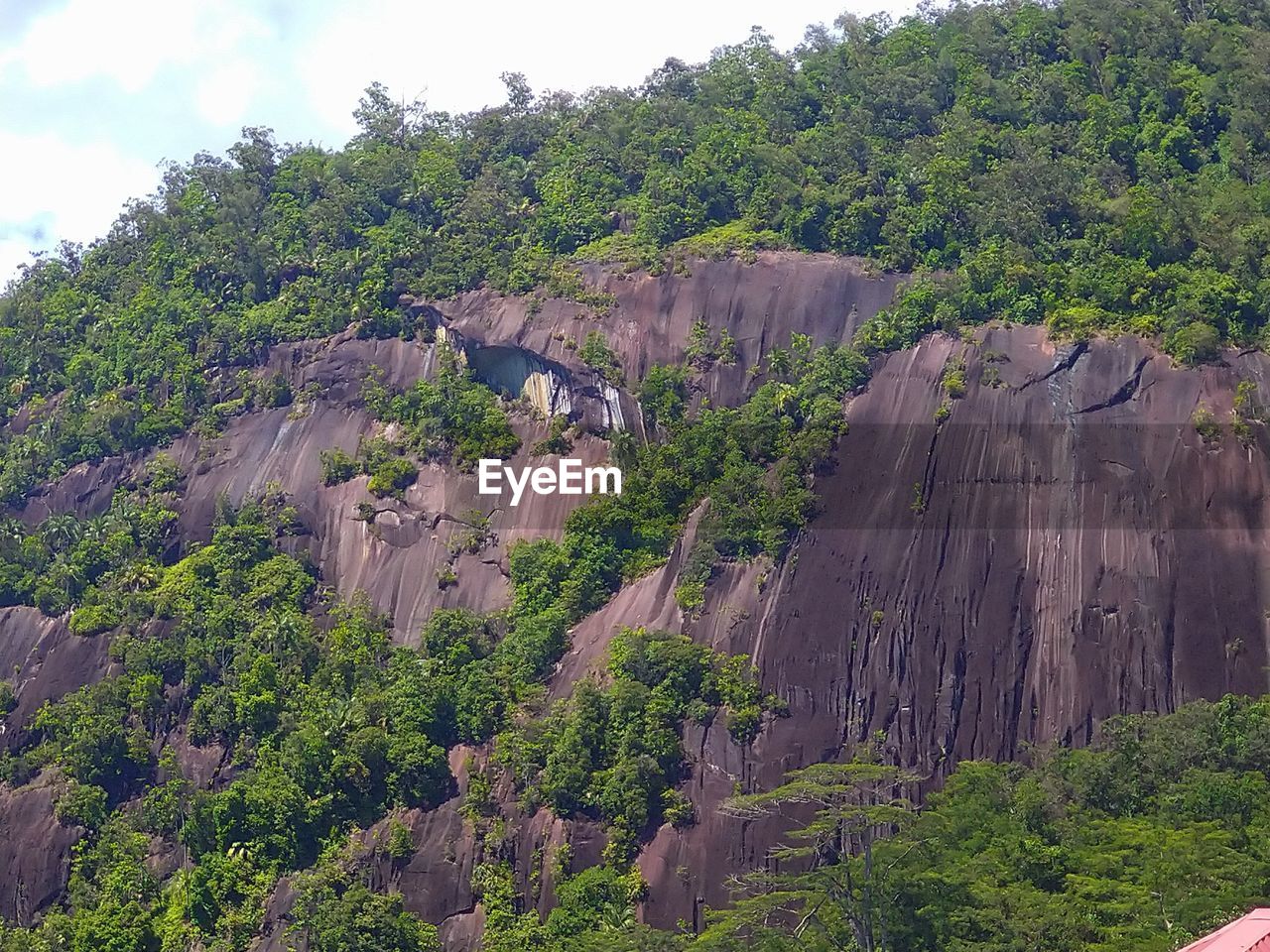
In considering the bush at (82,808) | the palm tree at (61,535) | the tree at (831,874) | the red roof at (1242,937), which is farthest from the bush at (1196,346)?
the palm tree at (61,535)

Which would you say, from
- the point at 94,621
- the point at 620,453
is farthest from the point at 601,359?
the point at 94,621

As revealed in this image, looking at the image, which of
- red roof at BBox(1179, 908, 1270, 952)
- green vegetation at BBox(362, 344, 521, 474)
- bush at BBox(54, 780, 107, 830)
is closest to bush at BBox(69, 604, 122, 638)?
bush at BBox(54, 780, 107, 830)

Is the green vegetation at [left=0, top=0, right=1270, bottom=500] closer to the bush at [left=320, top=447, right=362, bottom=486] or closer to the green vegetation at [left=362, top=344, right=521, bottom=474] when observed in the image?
the green vegetation at [left=362, top=344, right=521, bottom=474]

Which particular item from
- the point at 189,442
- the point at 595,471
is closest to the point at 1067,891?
the point at 595,471

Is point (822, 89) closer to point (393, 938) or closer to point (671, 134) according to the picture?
point (671, 134)

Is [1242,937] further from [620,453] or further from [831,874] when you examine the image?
[620,453]

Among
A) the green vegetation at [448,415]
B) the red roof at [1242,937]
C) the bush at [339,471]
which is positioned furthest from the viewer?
the bush at [339,471]

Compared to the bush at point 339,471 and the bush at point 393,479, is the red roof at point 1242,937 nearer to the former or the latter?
the bush at point 393,479
